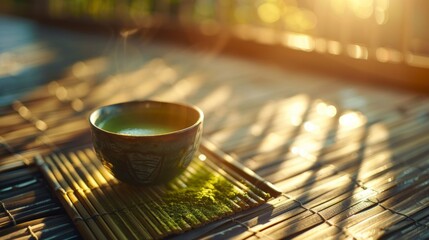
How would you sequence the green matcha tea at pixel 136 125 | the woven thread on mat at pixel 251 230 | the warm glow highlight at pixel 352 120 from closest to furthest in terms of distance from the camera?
the woven thread on mat at pixel 251 230
the green matcha tea at pixel 136 125
the warm glow highlight at pixel 352 120

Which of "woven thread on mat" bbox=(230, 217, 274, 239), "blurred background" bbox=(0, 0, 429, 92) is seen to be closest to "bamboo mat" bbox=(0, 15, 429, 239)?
"woven thread on mat" bbox=(230, 217, 274, 239)

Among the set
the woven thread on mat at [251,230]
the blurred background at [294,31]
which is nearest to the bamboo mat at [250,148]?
the woven thread on mat at [251,230]

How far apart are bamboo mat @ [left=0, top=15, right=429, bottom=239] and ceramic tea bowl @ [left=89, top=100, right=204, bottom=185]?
61 mm

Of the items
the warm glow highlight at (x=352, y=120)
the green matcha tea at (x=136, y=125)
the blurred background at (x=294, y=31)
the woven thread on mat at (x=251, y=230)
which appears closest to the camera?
the woven thread on mat at (x=251, y=230)

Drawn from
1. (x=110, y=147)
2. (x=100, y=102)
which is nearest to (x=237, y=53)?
(x=100, y=102)

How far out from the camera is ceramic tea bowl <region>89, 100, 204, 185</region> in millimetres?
841

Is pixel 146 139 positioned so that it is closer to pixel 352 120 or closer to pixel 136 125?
pixel 136 125

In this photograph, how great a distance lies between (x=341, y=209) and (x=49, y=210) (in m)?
0.56

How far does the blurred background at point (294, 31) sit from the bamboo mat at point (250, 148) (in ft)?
0.37

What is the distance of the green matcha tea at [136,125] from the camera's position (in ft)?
3.08

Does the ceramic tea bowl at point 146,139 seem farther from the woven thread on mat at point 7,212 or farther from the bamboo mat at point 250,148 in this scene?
the woven thread on mat at point 7,212

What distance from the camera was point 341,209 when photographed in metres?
0.88

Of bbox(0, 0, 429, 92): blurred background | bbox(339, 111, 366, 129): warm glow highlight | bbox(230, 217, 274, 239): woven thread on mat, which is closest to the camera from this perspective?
bbox(230, 217, 274, 239): woven thread on mat

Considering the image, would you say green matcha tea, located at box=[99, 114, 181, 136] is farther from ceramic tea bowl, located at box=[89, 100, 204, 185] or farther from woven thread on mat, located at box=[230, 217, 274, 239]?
woven thread on mat, located at box=[230, 217, 274, 239]
